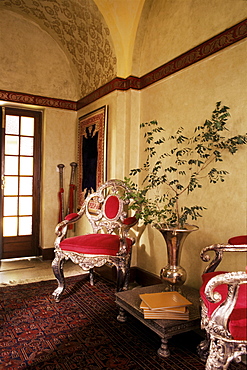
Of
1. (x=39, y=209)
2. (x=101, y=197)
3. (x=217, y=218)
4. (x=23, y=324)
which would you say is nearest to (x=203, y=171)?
(x=217, y=218)

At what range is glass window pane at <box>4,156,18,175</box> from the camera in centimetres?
440

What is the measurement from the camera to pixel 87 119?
169 inches

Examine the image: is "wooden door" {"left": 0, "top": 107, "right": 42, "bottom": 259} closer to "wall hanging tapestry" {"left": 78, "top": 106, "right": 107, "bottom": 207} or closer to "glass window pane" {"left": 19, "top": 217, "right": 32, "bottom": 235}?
"glass window pane" {"left": 19, "top": 217, "right": 32, "bottom": 235}

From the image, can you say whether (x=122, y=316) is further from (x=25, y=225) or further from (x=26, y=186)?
(x=26, y=186)

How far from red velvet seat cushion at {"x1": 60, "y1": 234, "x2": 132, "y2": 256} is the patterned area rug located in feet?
1.65

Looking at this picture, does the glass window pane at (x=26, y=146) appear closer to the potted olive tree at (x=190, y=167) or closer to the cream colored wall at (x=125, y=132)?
the cream colored wall at (x=125, y=132)

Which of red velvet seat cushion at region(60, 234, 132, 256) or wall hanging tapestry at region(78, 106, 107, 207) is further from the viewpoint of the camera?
wall hanging tapestry at region(78, 106, 107, 207)

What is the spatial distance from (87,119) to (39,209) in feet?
5.22

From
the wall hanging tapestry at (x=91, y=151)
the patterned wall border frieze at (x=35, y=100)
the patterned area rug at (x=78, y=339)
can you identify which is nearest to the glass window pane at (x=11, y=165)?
the patterned wall border frieze at (x=35, y=100)

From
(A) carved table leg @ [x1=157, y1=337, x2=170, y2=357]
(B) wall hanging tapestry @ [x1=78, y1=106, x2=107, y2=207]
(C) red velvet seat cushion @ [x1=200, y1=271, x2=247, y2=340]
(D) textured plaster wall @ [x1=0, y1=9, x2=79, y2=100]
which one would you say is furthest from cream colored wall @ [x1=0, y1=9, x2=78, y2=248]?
(C) red velvet seat cushion @ [x1=200, y1=271, x2=247, y2=340]

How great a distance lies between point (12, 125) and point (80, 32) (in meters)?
1.65

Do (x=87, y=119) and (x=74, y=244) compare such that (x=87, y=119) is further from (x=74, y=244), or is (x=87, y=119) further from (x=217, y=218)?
(x=217, y=218)

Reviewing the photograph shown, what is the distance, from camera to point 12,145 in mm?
4441

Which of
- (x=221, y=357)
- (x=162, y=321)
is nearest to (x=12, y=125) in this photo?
(x=162, y=321)
